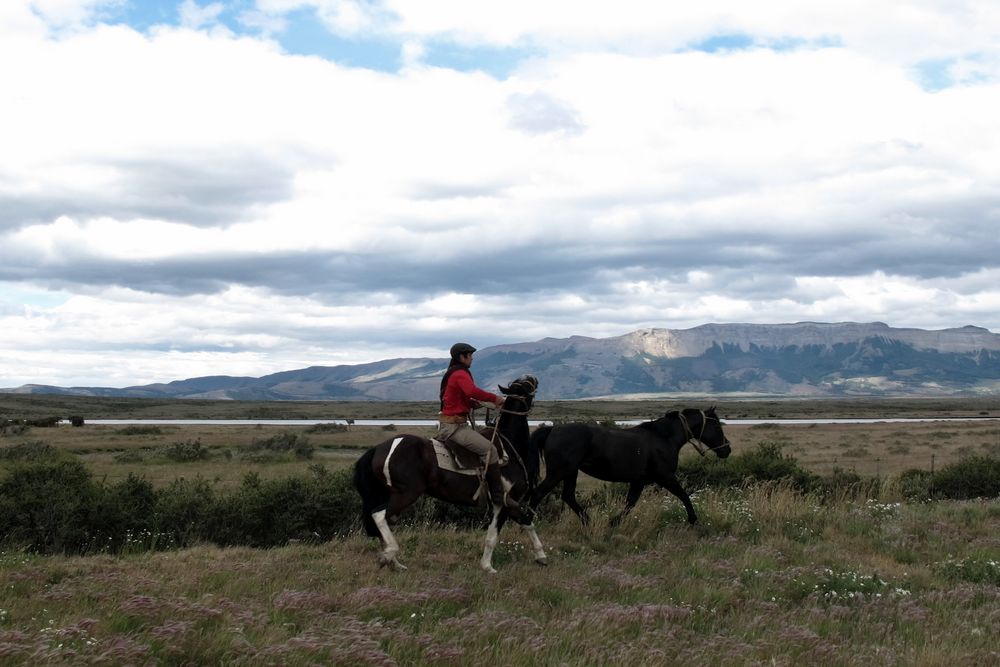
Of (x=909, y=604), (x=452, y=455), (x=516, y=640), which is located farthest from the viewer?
(x=452, y=455)

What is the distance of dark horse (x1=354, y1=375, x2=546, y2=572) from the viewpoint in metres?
10.1

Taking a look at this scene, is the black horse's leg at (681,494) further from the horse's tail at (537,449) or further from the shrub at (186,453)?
the shrub at (186,453)

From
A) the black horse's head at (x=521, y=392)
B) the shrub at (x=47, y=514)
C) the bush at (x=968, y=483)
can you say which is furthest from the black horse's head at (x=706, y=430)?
the shrub at (x=47, y=514)

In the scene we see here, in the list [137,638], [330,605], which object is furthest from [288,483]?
[137,638]

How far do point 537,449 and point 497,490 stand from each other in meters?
2.93

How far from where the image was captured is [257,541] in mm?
14008

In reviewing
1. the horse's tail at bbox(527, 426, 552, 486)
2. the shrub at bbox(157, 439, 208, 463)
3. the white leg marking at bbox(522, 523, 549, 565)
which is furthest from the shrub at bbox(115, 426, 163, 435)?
the white leg marking at bbox(522, 523, 549, 565)

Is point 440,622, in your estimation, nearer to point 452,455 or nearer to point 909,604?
point 452,455

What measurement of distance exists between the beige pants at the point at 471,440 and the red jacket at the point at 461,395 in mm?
191

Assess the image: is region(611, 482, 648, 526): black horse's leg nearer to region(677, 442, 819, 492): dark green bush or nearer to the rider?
the rider

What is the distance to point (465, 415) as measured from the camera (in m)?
10.9

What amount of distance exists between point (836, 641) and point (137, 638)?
580 centimetres

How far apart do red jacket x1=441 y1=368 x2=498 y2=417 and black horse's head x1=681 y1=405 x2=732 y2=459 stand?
5.63 m

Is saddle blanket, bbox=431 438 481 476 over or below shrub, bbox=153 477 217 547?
over
